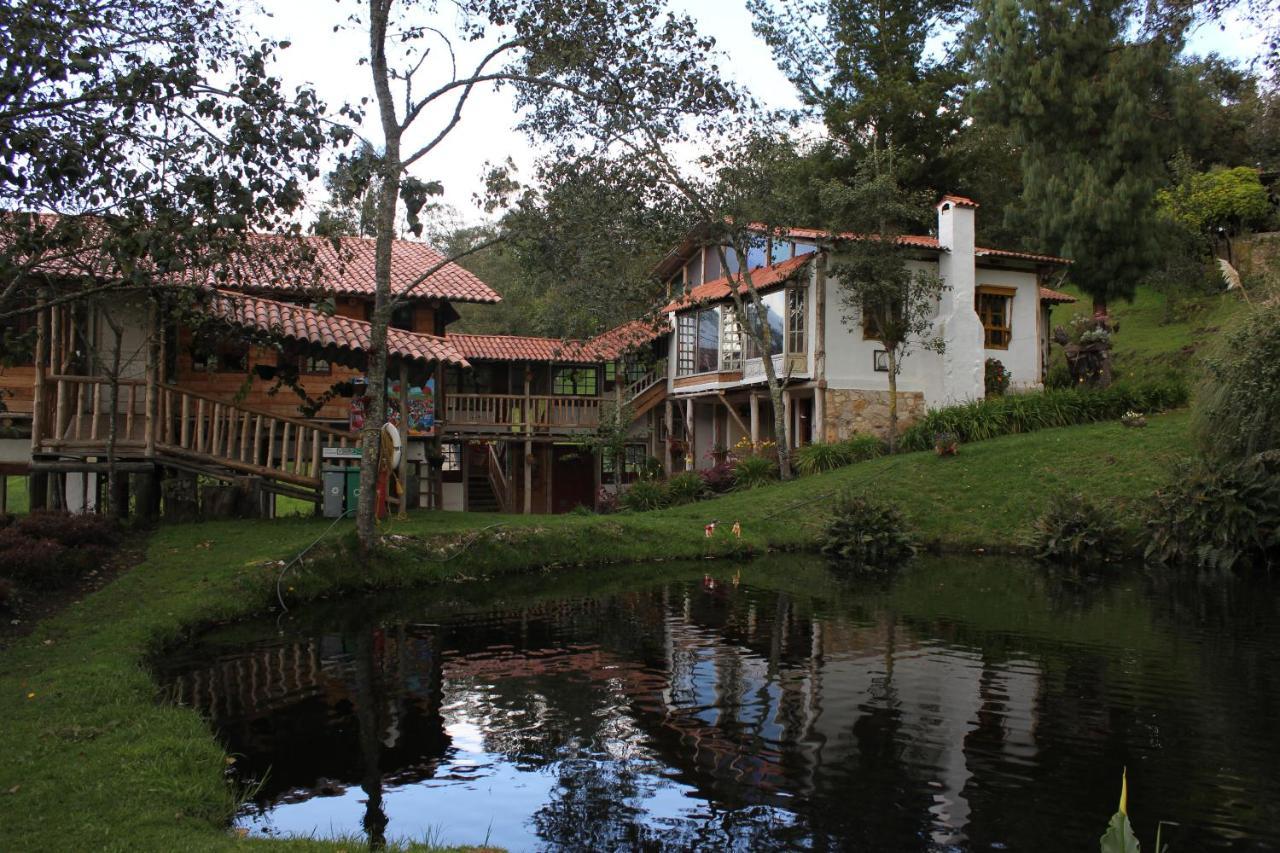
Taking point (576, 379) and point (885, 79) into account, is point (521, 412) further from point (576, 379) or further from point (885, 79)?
point (885, 79)

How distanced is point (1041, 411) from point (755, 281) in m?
8.95

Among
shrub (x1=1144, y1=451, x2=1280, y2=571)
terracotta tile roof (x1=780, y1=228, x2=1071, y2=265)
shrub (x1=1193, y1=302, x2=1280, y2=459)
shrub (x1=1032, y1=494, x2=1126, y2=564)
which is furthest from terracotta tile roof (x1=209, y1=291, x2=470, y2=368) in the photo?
shrub (x1=1193, y1=302, x2=1280, y2=459)

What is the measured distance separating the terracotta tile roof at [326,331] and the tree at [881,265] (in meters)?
11.0

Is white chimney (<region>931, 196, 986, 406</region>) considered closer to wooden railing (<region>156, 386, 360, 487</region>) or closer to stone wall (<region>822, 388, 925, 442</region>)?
stone wall (<region>822, 388, 925, 442</region>)

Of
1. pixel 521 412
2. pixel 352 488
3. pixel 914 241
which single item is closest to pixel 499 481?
pixel 521 412

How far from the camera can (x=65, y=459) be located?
16875 mm

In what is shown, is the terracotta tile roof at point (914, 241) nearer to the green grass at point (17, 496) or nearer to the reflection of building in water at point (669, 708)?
the reflection of building in water at point (669, 708)

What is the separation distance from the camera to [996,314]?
2808 cm

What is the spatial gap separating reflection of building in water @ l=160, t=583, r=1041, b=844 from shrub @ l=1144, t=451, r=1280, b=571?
796 cm

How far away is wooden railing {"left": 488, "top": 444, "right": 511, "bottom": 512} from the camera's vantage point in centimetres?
3247

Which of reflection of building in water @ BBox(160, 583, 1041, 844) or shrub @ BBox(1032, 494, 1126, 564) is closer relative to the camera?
reflection of building in water @ BBox(160, 583, 1041, 844)

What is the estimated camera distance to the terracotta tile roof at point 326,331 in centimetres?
1664

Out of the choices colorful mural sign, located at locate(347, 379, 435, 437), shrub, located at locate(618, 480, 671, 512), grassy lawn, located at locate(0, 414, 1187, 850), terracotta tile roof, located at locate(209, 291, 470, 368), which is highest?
terracotta tile roof, located at locate(209, 291, 470, 368)

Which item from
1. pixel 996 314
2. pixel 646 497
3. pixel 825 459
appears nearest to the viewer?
pixel 825 459
